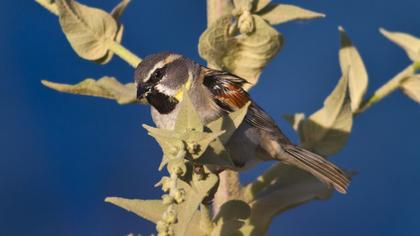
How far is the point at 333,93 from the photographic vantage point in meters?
1.38

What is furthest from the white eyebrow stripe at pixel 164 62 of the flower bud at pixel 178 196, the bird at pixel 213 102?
the flower bud at pixel 178 196

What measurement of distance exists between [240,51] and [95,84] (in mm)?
306

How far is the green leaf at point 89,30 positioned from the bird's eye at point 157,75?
28 centimetres

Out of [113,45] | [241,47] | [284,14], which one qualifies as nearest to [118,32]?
[113,45]

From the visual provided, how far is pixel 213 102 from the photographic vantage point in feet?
5.89

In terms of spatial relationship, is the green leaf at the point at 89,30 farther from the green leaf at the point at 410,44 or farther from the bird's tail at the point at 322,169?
the green leaf at the point at 410,44

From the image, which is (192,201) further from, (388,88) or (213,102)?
(213,102)

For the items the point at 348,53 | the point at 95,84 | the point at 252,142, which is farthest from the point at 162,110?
the point at 348,53

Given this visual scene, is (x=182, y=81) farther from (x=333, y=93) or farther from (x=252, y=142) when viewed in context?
(x=333, y=93)

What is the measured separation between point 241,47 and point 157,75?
477 mm

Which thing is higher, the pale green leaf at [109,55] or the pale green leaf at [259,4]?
the pale green leaf at [109,55]

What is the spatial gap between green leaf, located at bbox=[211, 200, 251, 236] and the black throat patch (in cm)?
64

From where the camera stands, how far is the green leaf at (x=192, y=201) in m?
0.93

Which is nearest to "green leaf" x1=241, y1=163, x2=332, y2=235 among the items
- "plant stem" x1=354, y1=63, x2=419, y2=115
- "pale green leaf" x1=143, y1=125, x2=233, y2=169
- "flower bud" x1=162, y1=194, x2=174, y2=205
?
"plant stem" x1=354, y1=63, x2=419, y2=115
